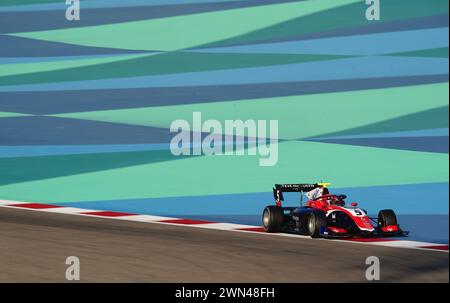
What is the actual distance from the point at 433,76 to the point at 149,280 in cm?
982

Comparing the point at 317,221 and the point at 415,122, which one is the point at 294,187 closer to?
the point at 317,221

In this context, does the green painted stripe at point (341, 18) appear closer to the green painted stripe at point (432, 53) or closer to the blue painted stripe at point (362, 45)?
the blue painted stripe at point (362, 45)

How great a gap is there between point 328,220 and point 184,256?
8.71 feet

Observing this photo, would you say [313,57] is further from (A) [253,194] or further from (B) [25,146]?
(B) [25,146]

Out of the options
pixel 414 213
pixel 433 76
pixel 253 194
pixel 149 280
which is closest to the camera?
pixel 149 280

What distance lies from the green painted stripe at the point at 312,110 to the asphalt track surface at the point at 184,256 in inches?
213

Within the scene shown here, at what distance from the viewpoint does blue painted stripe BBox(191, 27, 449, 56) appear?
18734mm

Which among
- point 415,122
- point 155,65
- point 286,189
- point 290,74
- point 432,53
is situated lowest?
point 286,189

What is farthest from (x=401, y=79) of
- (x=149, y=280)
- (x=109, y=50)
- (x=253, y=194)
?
(x=149, y=280)

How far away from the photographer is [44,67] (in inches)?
808

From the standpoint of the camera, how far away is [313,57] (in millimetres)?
19344

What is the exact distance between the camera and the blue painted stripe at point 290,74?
1869 centimetres

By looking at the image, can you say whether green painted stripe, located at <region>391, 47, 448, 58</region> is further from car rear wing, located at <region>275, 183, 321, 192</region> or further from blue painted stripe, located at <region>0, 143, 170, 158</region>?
car rear wing, located at <region>275, 183, 321, 192</region>

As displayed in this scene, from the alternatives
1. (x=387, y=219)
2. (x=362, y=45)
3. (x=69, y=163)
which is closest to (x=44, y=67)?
(x=69, y=163)
